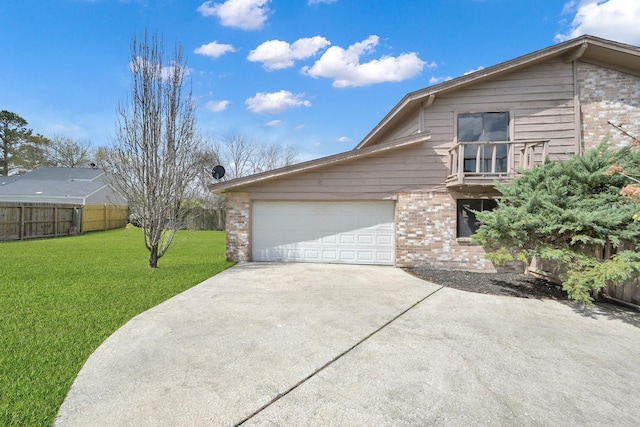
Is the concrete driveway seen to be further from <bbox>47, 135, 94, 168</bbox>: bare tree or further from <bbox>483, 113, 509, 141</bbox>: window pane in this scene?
<bbox>47, 135, 94, 168</bbox>: bare tree

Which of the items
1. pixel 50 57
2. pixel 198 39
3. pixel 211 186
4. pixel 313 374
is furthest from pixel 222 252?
pixel 313 374

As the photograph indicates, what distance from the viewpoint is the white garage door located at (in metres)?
8.75

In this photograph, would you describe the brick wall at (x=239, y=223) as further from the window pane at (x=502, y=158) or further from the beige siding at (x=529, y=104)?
the window pane at (x=502, y=158)

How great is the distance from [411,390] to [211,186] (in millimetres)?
7792

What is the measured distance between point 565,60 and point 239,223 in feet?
32.7

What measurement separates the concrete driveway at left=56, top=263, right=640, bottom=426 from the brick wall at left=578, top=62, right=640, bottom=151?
537cm

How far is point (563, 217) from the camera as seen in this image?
5.15 m

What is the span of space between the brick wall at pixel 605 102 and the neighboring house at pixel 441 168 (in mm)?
26

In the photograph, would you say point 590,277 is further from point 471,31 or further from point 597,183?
point 471,31

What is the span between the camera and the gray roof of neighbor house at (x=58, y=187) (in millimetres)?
22703

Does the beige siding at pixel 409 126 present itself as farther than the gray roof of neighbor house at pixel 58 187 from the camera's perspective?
No

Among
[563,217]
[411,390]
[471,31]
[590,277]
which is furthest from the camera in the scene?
[471,31]

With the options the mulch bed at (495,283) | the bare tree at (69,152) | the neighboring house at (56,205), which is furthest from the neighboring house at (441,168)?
the bare tree at (69,152)

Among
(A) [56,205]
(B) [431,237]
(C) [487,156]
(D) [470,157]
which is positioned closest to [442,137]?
(D) [470,157]
